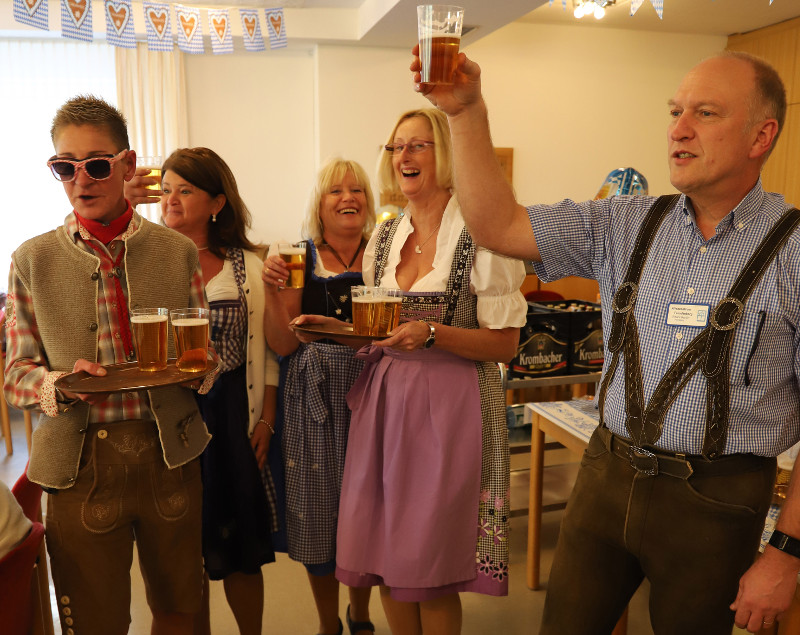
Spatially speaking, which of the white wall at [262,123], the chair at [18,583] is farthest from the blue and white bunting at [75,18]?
the chair at [18,583]

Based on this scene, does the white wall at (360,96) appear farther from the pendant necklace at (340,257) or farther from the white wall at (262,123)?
the pendant necklace at (340,257)

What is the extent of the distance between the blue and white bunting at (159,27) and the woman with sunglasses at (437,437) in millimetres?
3583

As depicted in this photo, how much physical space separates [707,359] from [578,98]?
6908mm

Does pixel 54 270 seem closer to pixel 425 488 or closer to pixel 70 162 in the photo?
pixel 70 162

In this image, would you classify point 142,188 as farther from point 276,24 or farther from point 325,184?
point 276,24

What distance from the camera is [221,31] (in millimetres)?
5137

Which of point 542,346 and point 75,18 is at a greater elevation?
point 75,18

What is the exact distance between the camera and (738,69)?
1.36 m

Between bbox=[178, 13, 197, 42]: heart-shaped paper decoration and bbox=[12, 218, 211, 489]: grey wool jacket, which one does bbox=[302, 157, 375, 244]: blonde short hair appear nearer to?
bbox=[12, 218, 211, 489]: grey wool jacket

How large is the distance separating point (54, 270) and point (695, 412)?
1512mm

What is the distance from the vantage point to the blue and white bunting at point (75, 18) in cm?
423

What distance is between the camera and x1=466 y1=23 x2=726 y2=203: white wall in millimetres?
7336

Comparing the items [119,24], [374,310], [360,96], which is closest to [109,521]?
→ [374,310]

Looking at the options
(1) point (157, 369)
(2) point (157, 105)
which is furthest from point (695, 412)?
(2) point (157, 105)
